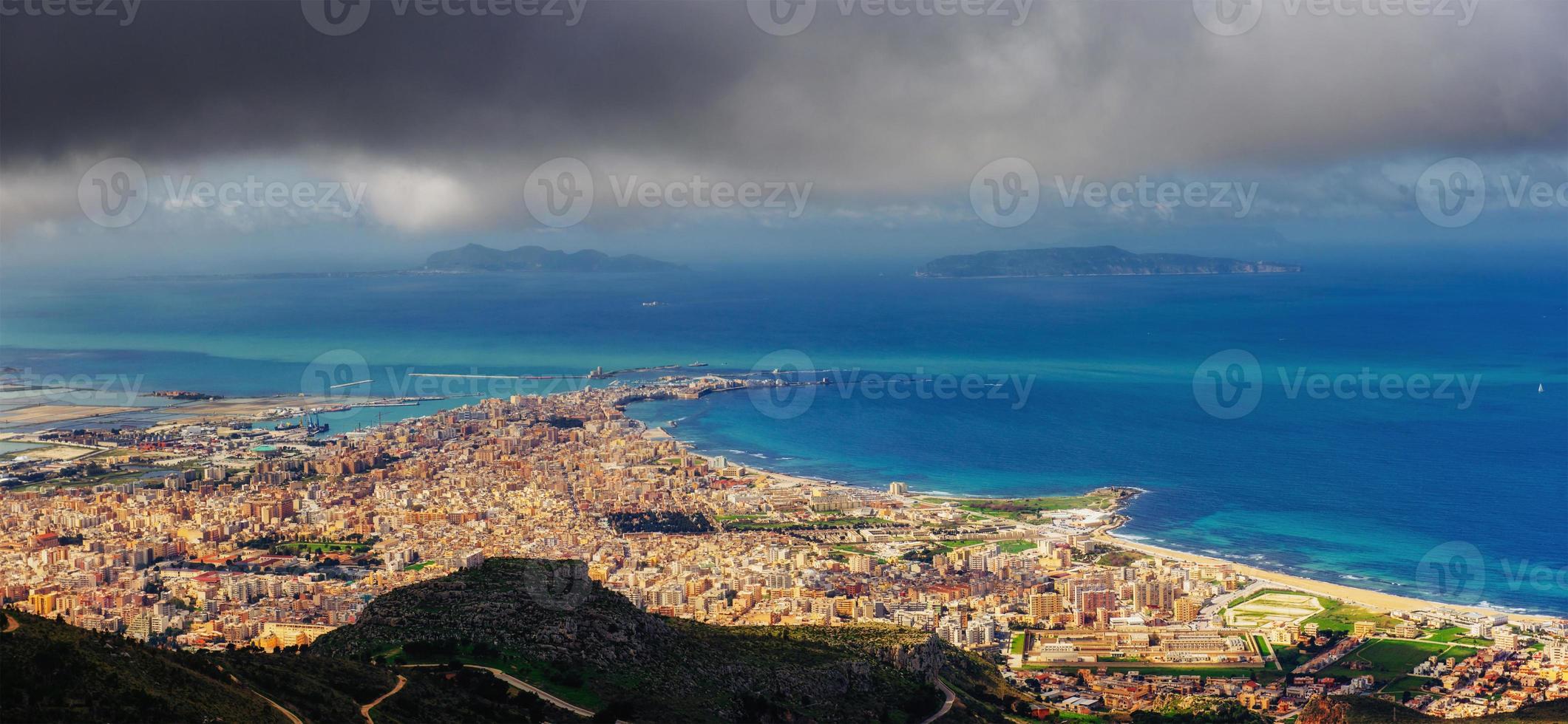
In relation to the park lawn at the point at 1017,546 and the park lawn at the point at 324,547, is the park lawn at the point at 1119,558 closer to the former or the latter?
the park lawn at the point at 1017,546

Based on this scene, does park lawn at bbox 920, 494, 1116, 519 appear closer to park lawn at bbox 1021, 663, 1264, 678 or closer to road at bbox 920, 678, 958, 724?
park lawn at bbox 1021, 663, 1264, 678

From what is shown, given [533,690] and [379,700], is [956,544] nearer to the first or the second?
[533,690]

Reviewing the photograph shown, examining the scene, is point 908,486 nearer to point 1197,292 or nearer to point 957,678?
point 957,678

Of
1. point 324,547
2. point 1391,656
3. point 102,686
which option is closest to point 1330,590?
point 1391,656

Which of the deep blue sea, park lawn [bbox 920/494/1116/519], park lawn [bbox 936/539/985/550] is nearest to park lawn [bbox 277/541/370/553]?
park lawn [bbox 936/539/985/550]

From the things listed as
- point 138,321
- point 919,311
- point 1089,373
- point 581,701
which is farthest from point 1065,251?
point 581,701

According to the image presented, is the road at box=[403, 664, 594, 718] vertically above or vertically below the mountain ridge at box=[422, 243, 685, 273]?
below

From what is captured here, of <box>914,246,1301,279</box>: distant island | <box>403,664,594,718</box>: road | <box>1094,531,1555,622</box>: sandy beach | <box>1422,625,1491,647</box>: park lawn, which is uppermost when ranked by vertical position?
<box>914,246,1301,279</box>: distant island
